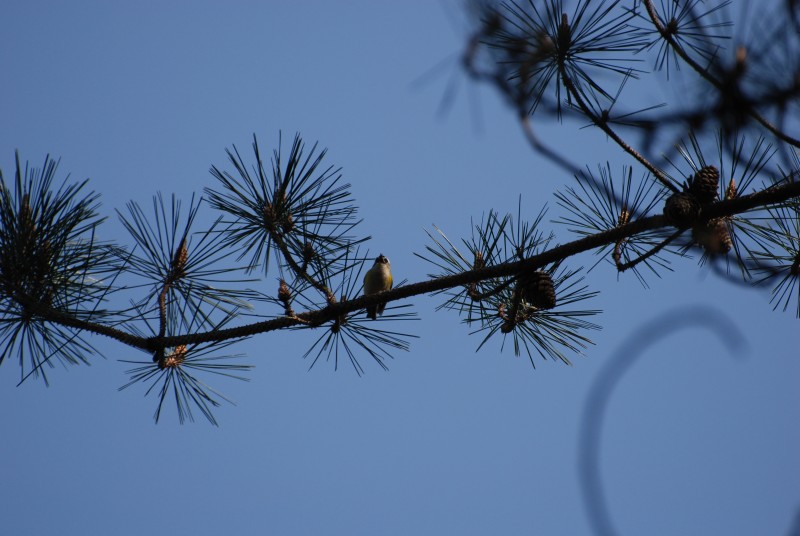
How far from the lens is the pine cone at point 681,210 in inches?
70.7

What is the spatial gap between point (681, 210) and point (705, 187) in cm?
20

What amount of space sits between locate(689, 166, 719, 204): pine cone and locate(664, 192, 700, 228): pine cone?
0.28 ft

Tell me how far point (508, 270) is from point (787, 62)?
1.15 m

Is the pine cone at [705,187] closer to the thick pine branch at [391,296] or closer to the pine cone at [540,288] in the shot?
the thick pine branch at [391,296]

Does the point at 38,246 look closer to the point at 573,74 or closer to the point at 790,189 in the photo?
the point at 573,74

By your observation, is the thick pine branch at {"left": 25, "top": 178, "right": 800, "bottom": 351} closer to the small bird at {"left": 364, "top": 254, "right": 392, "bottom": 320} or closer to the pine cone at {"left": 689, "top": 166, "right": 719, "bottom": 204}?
the pine cone at {"left": 689, "top": 166, "right": 719, "bottom": 204}

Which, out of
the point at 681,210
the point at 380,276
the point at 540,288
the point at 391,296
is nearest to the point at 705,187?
the point at 681,210

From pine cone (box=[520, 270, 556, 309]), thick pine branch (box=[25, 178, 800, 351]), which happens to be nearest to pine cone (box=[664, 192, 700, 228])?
thick pine branch (box=[25, 178, 800, 351])

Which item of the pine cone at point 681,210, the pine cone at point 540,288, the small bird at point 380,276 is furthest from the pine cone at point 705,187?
the small bird at point 380,276

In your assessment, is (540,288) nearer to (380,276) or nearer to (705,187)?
(705,187)

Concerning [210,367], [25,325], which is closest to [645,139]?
[210,367]

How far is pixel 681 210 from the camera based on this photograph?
1.80 meters

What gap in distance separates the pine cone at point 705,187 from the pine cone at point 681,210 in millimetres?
84

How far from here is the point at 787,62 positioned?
94 cm
